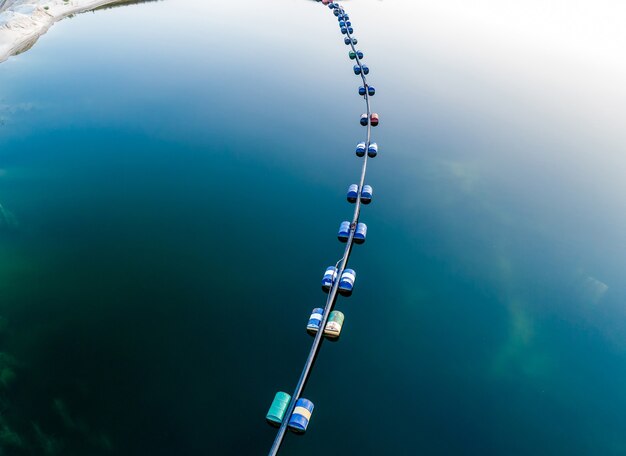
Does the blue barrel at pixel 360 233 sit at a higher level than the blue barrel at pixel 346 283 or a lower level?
higher

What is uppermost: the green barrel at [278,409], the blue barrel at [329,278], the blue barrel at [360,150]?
the blue barrel at [360,150]

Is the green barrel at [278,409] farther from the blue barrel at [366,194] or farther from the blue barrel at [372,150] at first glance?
the blue barrel at [372,150]

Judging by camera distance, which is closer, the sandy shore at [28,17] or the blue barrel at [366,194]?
the blue barrel at [366,194]

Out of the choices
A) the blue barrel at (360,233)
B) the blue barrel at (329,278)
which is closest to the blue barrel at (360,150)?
the blue barrel at (360,233)

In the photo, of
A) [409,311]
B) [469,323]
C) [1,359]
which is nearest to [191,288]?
[1,359]

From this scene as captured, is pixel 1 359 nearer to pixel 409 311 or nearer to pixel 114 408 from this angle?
pixel 114 408

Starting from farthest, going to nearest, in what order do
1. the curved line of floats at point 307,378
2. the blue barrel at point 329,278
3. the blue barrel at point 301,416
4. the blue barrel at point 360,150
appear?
the blue barrel at point 360,150 → the blue barrel at point 329,278 → the curved line of floats at point 307,378 → the blue barrel at point 301,416

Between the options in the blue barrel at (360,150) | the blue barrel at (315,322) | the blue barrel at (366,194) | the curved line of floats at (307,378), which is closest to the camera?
the curved line of floats at (307,378)

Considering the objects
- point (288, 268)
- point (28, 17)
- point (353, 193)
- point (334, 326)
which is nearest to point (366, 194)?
point (353, 193)
